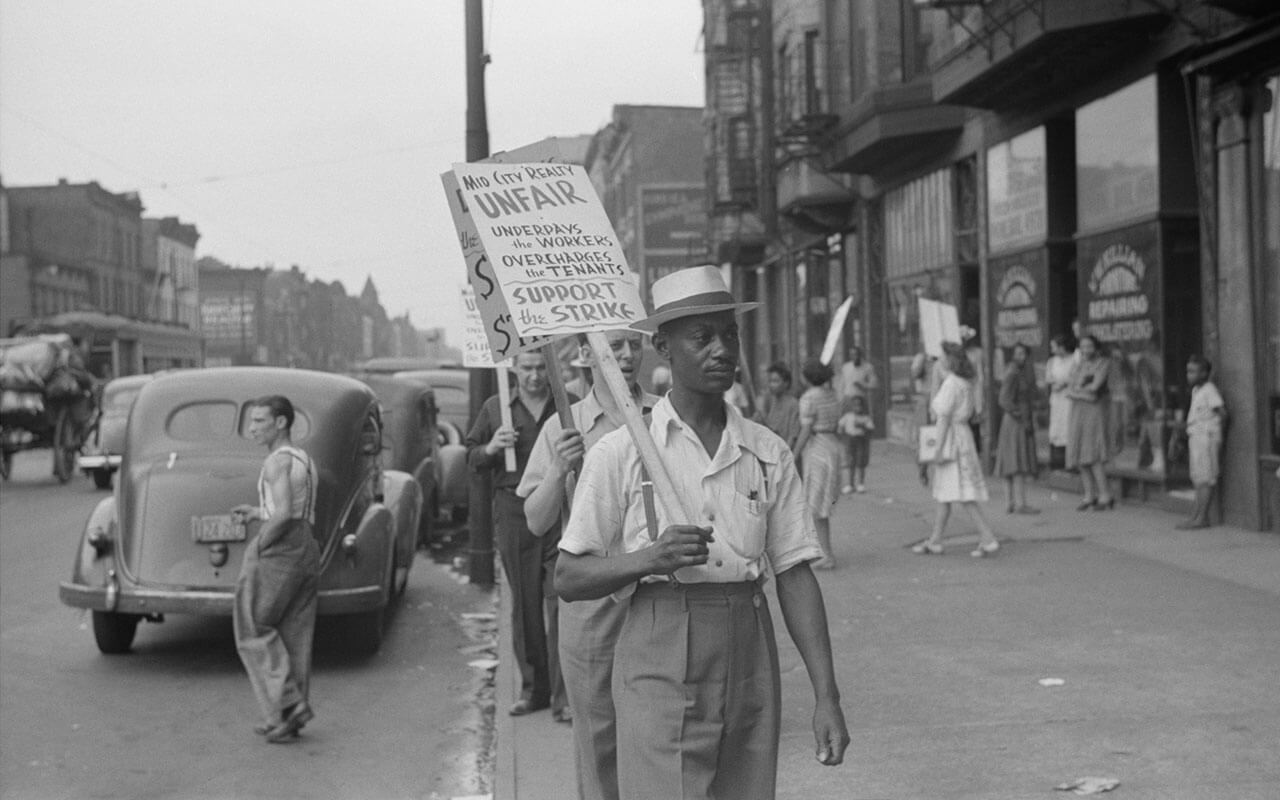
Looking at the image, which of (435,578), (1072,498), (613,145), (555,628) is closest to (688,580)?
(555,628)

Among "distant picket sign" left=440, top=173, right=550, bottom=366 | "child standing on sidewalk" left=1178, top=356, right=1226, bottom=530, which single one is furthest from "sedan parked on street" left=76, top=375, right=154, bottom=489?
"distant picket sign" left=440, top=173, right=550, bottom=366

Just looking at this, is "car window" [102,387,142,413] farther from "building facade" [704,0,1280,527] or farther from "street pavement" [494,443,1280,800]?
"street pavement" [494,443,1280,800]

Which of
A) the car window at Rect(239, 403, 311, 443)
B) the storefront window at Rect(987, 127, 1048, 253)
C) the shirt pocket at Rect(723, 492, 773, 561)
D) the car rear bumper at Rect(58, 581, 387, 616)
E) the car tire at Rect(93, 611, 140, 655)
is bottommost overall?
the car tire at Rect(93, 611, 140, 655)

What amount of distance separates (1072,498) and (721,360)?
14.0 metres

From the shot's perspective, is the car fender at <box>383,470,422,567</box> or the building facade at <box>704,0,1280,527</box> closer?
the car fender at <box>383,470,422,567</box>

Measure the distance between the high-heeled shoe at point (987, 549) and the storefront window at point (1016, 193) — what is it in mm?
6827

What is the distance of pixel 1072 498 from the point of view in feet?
55.3

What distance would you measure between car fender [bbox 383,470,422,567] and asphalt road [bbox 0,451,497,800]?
552 millimetres

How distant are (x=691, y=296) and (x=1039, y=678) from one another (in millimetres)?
4648

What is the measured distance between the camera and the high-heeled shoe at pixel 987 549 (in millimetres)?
12305

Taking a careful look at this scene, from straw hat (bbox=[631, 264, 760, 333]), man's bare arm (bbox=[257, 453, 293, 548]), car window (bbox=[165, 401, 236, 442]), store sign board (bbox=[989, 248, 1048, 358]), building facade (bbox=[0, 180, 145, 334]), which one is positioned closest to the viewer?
straw hat (bbox=[631, 264, 760, 333])

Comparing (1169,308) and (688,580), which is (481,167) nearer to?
(688,580)

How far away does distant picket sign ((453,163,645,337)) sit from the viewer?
15.9 feet

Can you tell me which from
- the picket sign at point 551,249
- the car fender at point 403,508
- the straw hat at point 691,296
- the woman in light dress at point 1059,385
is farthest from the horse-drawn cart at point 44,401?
the straw hat at point 691,296
